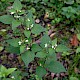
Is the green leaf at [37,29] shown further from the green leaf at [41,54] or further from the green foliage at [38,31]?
the green leaf at [41,54]

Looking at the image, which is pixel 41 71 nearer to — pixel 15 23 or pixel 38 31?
pixel 38 31

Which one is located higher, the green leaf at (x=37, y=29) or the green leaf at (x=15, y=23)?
the green leaf at (x=15, y=23)

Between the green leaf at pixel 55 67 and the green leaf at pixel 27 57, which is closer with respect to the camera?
the green leaf at pixel 27 57

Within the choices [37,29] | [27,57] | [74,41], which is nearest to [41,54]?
[27,57]

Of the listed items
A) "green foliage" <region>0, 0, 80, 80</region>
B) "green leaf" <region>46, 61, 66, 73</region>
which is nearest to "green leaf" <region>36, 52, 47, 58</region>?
"green foliage" <region>0, 0, 80, 80</region>

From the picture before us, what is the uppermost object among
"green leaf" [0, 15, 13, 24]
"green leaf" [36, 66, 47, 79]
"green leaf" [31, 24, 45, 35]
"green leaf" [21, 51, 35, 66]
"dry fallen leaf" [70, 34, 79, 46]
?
"green leaf" [0, 15, 13, 24]

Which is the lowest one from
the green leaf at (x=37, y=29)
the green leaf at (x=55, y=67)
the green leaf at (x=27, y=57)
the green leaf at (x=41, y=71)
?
the green leaf at (x=41, y=71)

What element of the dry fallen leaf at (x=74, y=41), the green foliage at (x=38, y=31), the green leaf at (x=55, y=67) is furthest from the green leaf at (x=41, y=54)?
the dry fallen leaf at (x=74, y=41)

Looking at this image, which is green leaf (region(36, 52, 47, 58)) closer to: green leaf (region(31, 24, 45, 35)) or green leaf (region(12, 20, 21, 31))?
green leaf (region(31, 24, 45, 35))

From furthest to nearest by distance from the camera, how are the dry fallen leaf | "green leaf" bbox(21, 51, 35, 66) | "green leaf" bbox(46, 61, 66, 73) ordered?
the dry fallen leaf < "green leaf" bbox(46, 61, 66, 73) < "green leaf" bbox(21, 51, 35, 66)

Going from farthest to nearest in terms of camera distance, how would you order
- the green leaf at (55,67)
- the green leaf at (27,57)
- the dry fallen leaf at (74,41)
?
the dry fallen leaf at (74,41) → the green leaf at (55,67) → the green leaf at (27,57)

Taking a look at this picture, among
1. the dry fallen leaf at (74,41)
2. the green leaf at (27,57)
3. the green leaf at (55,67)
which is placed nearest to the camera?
the green leaf at (27,57)

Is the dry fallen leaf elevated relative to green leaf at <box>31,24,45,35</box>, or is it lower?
lower
